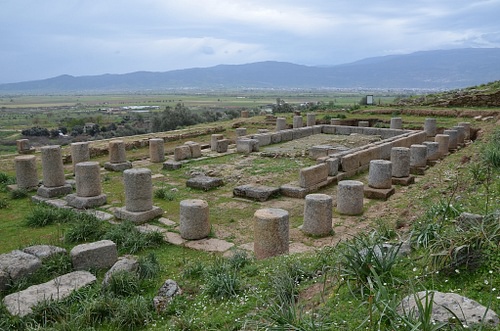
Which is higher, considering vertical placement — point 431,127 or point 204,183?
point 431,127

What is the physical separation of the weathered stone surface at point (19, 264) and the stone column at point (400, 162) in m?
11.0

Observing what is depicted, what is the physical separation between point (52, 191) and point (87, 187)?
5.53 feet

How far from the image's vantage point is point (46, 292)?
6.18 metres

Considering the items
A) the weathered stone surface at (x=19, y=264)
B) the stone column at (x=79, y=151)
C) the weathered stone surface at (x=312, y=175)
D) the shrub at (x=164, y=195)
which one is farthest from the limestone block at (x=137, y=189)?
the stone column at (x=79, y=151)

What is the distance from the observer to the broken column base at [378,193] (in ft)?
39.8

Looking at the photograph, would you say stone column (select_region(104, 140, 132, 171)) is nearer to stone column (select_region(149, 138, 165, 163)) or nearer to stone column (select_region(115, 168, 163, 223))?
stone column (select_region(149, 138, 165, 163))

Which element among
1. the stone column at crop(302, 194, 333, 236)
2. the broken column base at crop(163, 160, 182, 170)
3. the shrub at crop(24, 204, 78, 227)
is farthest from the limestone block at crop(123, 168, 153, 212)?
the broken column base at crop(163, 160, 182, 170)

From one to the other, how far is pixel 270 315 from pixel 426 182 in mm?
9413

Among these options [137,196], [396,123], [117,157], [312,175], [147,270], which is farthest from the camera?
[396,123]

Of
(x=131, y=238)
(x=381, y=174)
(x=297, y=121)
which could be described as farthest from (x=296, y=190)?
(x=297, y=121)

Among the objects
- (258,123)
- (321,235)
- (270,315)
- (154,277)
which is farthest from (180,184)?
(258,123)

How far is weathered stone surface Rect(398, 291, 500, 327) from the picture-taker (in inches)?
137

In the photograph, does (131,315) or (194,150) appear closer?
(131,315)

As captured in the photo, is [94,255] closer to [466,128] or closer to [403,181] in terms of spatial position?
[403,181]
